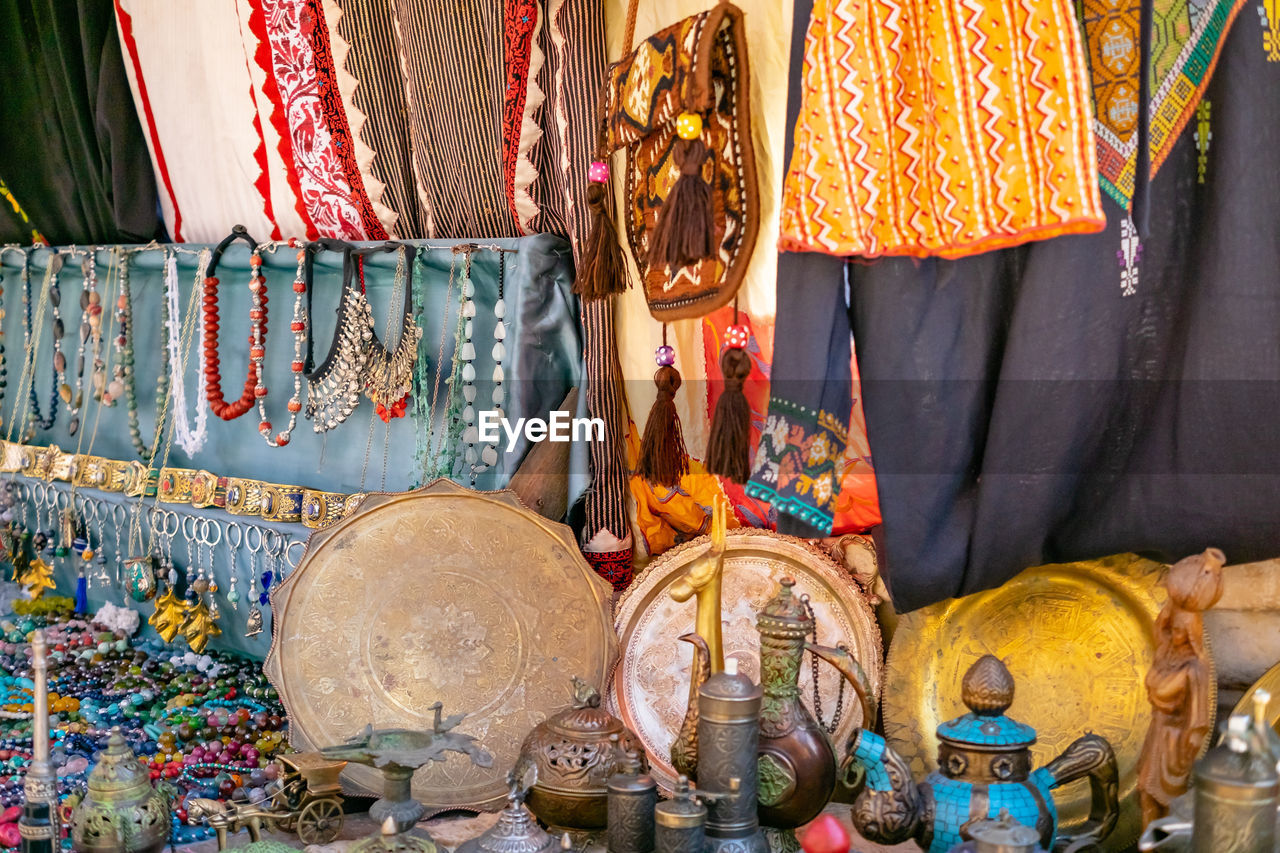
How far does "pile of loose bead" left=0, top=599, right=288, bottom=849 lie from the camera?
2.46 meters

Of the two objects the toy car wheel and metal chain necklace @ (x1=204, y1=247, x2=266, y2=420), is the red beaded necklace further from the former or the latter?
the toy car wheel

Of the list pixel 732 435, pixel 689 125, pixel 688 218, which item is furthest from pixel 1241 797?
pixel 689 125

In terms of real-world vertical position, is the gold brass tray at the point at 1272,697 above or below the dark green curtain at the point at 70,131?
below

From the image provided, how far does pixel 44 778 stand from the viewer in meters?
1.72

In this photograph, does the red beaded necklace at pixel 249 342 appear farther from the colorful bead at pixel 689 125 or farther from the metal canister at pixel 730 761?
the metal canister at pixel 730 761

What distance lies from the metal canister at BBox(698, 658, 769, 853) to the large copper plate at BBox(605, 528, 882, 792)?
0.51 meters

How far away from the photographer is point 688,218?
182 centimetres

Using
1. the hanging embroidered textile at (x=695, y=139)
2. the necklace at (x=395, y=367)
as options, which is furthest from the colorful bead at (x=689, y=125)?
the necklace at (x=395, y=367)

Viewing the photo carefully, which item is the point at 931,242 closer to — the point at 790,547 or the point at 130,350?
the point at 790,547

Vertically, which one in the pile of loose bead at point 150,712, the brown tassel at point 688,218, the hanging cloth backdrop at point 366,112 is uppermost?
the hanging cloth backdrop at point 366,112

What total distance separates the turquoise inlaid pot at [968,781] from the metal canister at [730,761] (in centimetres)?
15

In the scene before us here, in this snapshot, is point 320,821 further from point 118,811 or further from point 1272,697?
point 1272,697

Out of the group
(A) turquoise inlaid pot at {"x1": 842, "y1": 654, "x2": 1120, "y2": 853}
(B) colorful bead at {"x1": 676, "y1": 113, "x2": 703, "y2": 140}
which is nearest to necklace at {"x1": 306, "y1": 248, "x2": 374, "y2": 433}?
(B) colorful bead at {"x1": 676, "y1": 113, "x2": 703, "y2": 140}

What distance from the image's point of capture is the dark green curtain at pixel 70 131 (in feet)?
11.4
